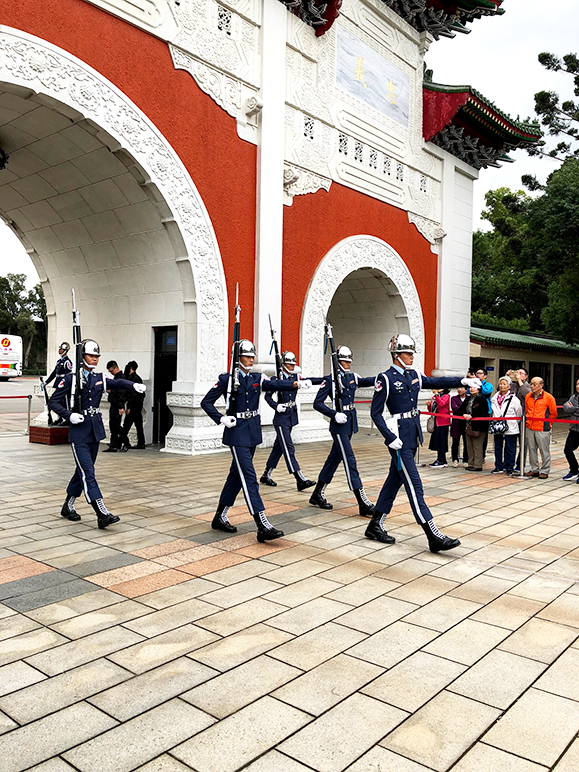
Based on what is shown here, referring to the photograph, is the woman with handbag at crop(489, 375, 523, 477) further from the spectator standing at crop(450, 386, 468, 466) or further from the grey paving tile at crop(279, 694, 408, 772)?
the grey paving tile at crop(279, 694, 408, 772)

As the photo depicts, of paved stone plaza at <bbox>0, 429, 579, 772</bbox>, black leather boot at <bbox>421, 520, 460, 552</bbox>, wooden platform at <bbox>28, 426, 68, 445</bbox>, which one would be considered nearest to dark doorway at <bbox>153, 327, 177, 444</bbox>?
wooden platform at <bbox>28, 426, 68, 445</bbox>

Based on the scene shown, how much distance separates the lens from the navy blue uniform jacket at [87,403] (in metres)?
5.24

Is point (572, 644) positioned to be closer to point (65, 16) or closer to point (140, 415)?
point (140, 415)

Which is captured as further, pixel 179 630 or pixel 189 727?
pixel 179 630

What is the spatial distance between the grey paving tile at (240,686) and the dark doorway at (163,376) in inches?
296

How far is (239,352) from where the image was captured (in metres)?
5.20

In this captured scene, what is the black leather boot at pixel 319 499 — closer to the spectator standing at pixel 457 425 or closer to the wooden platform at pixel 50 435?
the spectator standing at pixel 457 425

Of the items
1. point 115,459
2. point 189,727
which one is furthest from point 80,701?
point 115,459

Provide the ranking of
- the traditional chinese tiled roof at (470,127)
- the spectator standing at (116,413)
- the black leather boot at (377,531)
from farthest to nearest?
the traditional chinese tiled roof at (470,127) → the spectator standing at (116,413) → the black leather boot at (377,531)

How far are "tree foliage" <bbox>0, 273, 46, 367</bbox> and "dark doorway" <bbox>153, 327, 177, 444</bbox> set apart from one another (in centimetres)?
4132

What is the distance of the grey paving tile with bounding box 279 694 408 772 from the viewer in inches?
83.0

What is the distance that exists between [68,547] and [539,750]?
3.43 meters

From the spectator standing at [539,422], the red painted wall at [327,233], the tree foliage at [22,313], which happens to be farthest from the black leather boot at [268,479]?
the tree foliage at [22,313]

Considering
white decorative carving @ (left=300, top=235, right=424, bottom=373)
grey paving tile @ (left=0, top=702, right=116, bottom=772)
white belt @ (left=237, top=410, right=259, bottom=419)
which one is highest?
white decorative carving @ (left=300, top=235, right=424, bottom=373)
